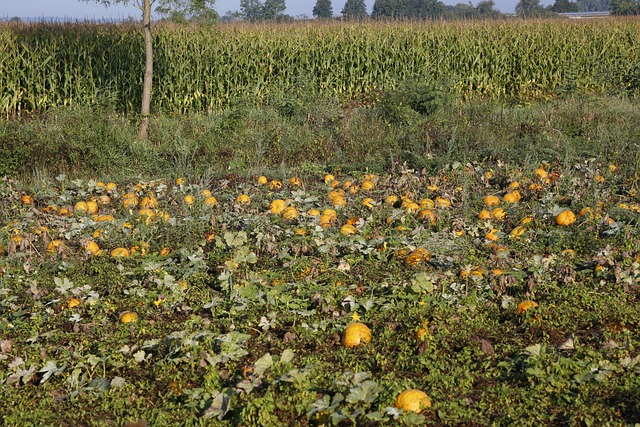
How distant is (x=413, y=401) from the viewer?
122 inches

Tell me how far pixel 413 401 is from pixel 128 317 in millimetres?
1862

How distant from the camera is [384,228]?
5.71 m

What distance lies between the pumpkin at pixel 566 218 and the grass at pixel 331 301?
53 mm

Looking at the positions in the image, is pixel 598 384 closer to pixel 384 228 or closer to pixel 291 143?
pixel 384 228

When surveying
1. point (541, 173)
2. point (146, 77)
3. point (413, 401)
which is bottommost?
point (413, 401)

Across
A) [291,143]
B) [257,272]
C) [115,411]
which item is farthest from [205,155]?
[115,411]

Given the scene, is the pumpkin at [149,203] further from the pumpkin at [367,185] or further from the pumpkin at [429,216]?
the pumpkin at [429,216]

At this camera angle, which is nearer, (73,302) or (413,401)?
(413,401)

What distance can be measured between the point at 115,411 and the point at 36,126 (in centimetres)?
735

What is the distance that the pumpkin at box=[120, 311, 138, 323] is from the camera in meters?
4.23

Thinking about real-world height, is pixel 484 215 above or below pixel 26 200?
above

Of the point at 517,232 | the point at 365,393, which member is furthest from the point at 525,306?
the point at 365,393

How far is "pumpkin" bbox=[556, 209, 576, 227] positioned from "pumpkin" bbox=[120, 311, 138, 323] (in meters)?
3.13

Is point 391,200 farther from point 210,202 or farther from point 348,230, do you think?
point 210,202
